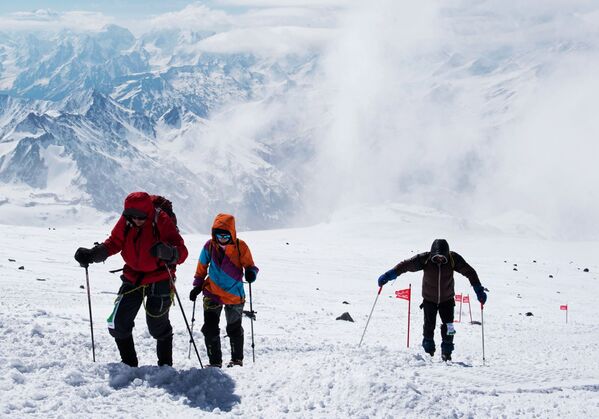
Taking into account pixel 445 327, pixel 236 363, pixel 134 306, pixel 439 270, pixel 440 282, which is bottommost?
pixel 236 363

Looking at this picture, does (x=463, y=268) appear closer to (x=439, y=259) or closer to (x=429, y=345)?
(x=439, y=259)

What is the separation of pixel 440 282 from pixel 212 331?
4862mm

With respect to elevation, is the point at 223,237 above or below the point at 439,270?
above

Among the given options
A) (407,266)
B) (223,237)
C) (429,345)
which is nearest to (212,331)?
(223,237)

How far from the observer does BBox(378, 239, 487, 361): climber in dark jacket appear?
10.9 meters

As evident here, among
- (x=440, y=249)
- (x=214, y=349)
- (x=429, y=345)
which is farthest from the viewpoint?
(x=429, y=345)

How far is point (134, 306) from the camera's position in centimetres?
753

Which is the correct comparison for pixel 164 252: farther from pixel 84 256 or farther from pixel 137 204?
pixel 84 256

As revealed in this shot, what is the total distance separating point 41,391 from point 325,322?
11376 millimetres

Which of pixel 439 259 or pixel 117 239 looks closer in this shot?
pixel 117 239

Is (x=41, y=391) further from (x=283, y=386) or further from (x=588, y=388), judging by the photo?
(x=588, y=388)

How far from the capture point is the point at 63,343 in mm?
8852

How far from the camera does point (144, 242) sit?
7312 mm

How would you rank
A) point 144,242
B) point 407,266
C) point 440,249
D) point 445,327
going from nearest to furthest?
point 144,242, point 440,249, point 445,327, point 407,266
